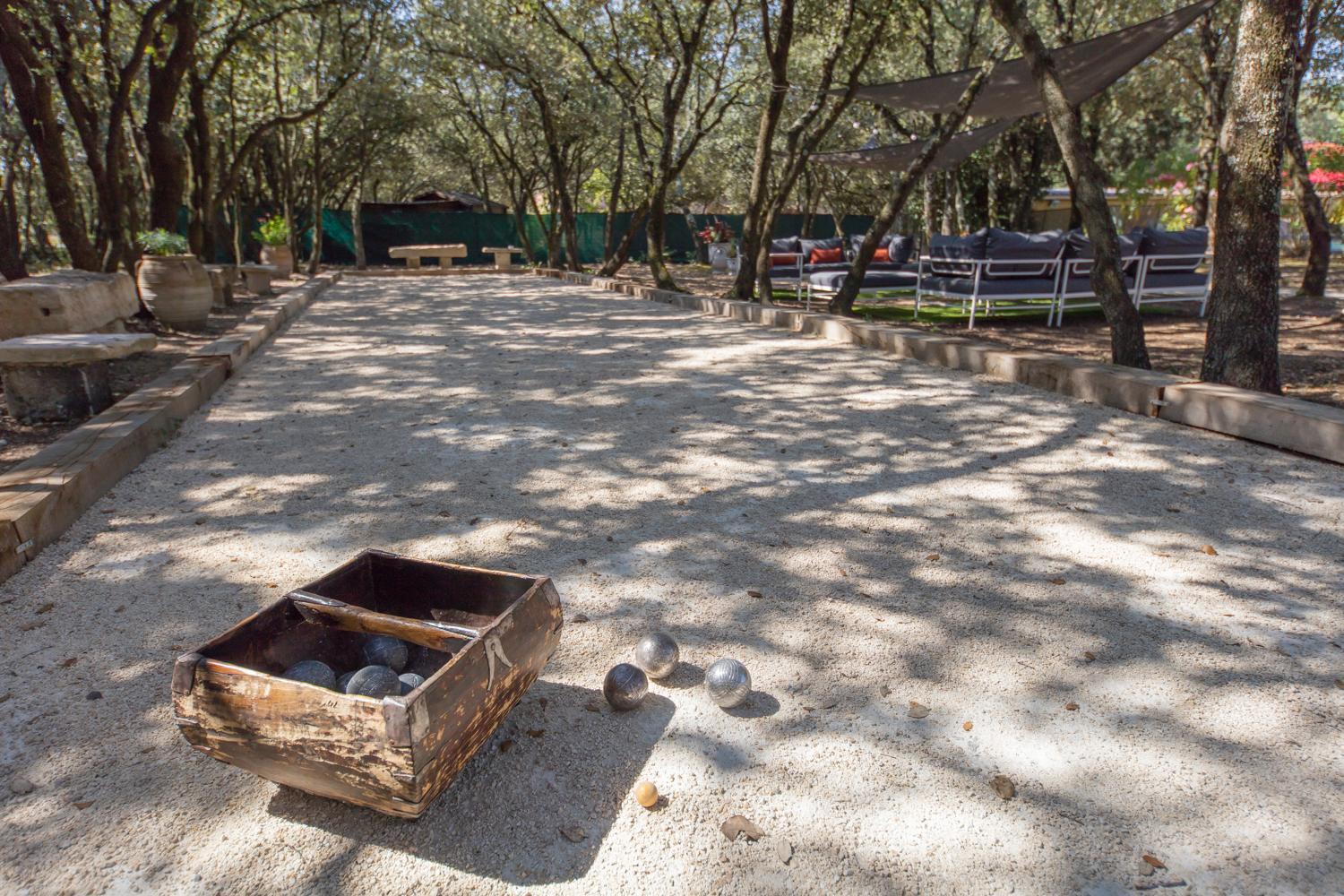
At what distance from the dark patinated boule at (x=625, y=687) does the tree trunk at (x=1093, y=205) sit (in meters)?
5.41

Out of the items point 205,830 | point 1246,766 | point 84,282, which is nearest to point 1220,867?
point 1246,766

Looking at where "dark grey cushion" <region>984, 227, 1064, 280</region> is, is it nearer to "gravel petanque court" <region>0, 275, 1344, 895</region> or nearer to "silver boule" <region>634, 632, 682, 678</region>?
"gravel petanque court" <region>0, 275, 1344, 895</region>

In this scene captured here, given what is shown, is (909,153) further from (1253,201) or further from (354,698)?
(354,698)

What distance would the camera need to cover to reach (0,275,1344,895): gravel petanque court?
1749 millimetres

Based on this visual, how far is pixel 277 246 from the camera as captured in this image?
1936 cm

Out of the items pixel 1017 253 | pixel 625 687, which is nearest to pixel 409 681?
pixel 625 687

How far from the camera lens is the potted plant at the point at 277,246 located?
63.2ft

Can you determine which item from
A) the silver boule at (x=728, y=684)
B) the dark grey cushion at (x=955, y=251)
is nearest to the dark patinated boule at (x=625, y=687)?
the silver boule at (x=728, y=684)

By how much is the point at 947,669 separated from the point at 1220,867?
829mm

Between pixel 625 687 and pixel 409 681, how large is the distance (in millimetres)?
567

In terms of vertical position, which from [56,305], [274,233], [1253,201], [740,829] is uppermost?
[274,233]

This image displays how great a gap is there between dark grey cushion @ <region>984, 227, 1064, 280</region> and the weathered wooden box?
30.1 ft

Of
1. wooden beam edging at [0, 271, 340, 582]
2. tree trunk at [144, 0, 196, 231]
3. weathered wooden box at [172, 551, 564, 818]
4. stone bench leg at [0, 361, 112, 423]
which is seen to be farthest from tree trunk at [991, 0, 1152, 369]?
tree trunk at [144, 0, 196, 231]

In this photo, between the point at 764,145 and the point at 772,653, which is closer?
the point at 772,653
